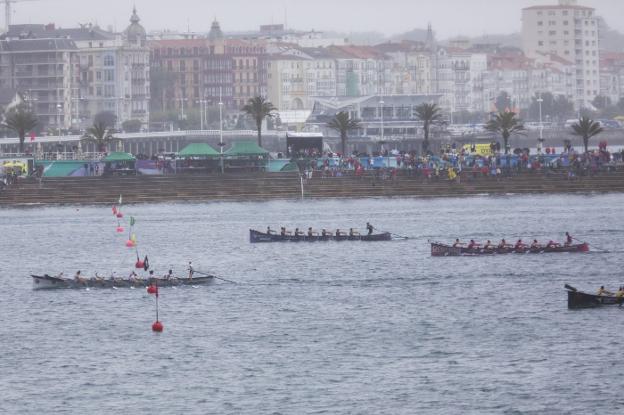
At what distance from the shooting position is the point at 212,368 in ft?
236

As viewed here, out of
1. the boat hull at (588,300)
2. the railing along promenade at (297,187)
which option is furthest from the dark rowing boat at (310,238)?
the boat hull at (588,300)

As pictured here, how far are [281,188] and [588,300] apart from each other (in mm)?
61013

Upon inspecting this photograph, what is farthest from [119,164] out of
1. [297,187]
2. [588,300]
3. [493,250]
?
[588,300]

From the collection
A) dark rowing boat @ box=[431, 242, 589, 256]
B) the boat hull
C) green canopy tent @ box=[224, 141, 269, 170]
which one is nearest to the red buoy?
the boat hull

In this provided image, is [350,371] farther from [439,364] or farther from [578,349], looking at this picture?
[578,349]

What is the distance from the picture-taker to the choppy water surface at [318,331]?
67.2 m

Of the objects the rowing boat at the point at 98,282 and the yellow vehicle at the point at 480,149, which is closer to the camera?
the rowing boat at the point at 98,282

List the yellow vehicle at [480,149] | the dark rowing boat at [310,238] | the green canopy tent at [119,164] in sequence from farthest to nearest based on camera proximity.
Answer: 1. the yellow vehicle at [480,149]
2. the green canopy tent at [119,164]
3. the dark rowing boat at [310,238]

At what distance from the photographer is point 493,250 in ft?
341

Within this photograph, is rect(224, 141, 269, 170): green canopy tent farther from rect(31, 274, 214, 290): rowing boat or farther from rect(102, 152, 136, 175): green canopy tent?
rect(31, 274, 214, 290): rowing boat

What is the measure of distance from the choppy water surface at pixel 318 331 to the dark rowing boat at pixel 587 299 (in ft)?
1.69

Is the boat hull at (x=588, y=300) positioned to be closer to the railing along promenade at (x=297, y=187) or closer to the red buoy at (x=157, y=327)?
the red buoy at (x=157, y=327)

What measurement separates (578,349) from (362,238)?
39.5 m

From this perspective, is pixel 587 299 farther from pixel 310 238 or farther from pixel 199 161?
pixel 199 161
